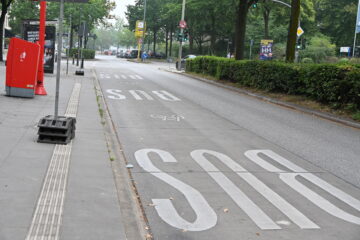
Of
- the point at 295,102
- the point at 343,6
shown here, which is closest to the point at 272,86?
the point at 295,102

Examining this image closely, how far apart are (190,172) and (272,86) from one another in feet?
44.0

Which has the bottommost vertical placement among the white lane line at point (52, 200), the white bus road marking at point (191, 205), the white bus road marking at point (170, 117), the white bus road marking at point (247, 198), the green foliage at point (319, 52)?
the white bus road marking at point (191, 205)

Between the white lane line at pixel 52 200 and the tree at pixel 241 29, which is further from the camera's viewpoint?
the tree at pixel 241 29

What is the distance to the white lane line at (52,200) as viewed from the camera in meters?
4.22

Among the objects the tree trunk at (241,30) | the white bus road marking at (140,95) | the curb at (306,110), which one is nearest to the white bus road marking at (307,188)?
the curb at (306,110)

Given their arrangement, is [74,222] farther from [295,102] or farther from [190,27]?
[190,27]

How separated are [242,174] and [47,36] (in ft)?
59.1

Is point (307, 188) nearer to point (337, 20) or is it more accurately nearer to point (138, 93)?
point (138, 93)

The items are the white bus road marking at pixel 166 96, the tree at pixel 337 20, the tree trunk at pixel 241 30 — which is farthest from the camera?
the tree at pixel 337 20

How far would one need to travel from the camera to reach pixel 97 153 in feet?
25.1

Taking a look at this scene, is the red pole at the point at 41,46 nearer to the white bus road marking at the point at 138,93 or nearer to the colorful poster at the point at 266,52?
the white bus road marking at the point at 138,93

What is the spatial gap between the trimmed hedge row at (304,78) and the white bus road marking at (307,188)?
22.4 feet

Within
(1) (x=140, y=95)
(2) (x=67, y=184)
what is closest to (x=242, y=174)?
(2) (x=67, y=184)

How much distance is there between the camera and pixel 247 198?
5.96 metres
